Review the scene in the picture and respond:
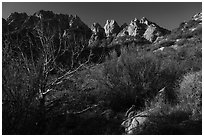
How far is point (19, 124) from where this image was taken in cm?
568

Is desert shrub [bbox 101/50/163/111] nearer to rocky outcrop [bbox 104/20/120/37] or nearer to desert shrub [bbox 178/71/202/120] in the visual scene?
desert shrub [bbox 178/71/202/120]

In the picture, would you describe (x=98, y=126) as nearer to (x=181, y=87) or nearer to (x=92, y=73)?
(x=181, y=87)

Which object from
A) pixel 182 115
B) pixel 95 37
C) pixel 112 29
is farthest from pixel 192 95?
pixel 112 29

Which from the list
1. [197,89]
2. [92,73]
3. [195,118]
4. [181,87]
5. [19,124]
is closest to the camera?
[19,124]

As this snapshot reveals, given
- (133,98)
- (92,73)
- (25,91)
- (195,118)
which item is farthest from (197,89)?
(92,73)

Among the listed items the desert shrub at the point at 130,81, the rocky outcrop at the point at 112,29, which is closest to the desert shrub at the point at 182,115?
the desert shrub at the point at 130,81

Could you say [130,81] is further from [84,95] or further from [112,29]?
[112,29]

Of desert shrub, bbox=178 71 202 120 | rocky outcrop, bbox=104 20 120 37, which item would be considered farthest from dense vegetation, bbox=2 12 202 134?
rocky outcrop, bbox=104 20 120 37

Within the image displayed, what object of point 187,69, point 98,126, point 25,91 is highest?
point 187,69

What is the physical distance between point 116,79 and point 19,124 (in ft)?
17.1

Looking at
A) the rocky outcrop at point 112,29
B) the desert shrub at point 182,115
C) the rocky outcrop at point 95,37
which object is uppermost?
the rocky outcrop at point 112,29

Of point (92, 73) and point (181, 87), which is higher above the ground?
point (92, 73)

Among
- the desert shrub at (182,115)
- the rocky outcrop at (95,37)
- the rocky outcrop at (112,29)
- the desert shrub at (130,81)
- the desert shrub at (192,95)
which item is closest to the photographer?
the desert shrub at (182,115)

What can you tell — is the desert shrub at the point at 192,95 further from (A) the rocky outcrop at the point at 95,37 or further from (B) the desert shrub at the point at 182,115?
(A) the rocky outcrop at the point at 95,37
